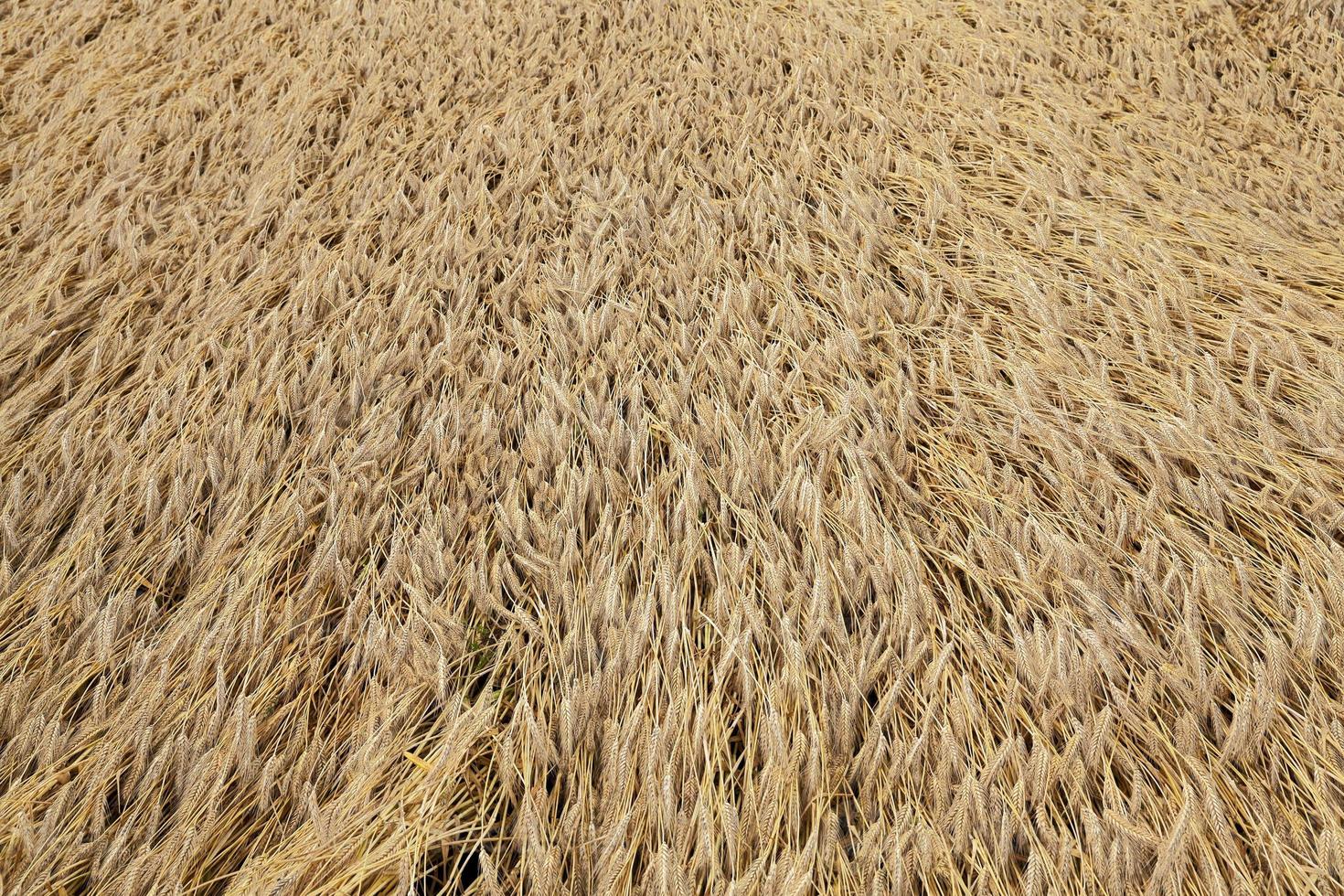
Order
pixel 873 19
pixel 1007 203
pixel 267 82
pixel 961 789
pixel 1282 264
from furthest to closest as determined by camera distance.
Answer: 1. pixel 873 19
2. pixel 267 82
3. pixel 1007 203
4. pixel 1282 264
5. pixel 961 789

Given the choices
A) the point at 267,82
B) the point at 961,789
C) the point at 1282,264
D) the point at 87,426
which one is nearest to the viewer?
the point at 961,789

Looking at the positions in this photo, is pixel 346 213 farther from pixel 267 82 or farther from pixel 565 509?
pixel 565 509

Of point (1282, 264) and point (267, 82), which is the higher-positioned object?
point (267, 82)

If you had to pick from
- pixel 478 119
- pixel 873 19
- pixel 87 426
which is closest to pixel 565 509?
pixel 87 426

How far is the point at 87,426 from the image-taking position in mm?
909

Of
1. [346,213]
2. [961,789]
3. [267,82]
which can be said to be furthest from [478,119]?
[961,789]

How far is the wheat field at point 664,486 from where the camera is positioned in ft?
2.16

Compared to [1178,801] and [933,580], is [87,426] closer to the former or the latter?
[933,580]

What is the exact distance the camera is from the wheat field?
26.0 inches

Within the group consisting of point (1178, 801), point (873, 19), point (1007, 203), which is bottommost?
point (1178, 801)

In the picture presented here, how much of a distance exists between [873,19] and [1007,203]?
0.59 m

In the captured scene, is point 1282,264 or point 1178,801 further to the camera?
point 1282,264

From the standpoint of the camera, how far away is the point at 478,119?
1.32 meters

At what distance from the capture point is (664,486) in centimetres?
85
